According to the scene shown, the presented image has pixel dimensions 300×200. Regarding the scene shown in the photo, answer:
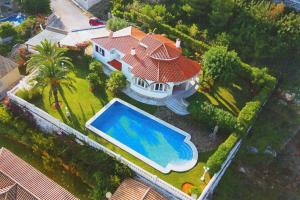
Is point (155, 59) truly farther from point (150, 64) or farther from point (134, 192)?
point (134, 192)

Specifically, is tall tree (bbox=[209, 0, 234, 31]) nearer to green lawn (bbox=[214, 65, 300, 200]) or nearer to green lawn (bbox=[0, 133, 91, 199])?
green lawn (bbox=[214, 65, 300, 200])

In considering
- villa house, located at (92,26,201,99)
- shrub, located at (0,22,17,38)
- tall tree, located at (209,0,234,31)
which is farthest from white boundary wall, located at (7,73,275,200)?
tall tree, located at (209,0,234,31)

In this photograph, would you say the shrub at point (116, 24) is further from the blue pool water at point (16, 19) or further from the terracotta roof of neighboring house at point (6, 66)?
the blue pool water at point (16, 19)

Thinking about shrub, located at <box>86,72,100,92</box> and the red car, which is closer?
shrub, located at <box>86,72,100,92</box>

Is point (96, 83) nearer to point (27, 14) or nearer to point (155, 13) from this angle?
point (155, 13)

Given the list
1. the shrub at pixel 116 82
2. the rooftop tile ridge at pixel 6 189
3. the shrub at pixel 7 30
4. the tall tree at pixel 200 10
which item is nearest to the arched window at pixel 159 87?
the shrub at pixel 116 82

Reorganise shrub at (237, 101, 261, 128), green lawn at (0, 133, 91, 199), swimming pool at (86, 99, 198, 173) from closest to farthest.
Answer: swimming pool at (86, 99, 198, 173) < green lawn at (0, 133, 91, 199) < shrub at (237, 101, 261, 128)

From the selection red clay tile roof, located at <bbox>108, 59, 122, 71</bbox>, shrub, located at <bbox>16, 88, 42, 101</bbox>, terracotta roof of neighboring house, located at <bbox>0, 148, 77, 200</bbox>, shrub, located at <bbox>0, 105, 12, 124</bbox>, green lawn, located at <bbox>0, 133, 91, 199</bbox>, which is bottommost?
green lawn, located at <bbox>0, 133, 91, 199</bbox>
